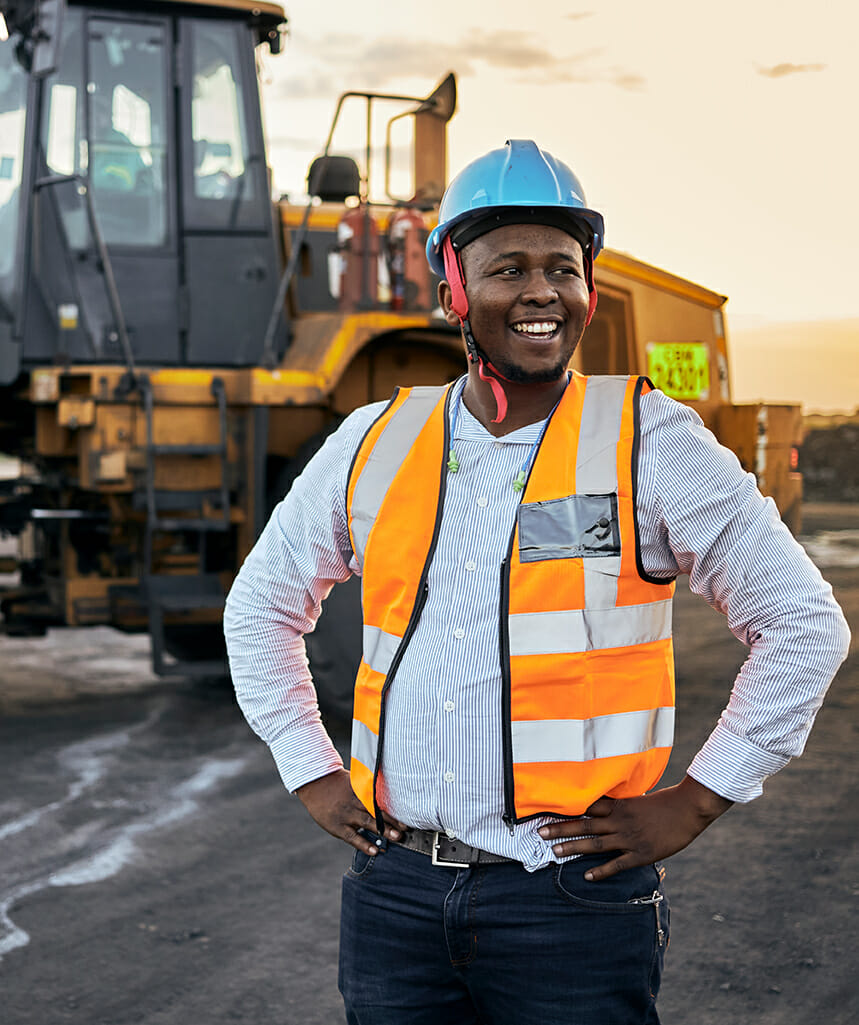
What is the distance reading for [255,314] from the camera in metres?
6.90

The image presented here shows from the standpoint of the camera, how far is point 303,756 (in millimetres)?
2113

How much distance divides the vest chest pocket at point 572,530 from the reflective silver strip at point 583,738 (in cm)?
22

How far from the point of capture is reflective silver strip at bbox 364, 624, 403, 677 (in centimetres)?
197

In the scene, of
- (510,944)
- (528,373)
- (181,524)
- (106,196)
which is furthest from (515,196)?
(106,196)

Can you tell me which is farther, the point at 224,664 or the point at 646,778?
the point at 224,664

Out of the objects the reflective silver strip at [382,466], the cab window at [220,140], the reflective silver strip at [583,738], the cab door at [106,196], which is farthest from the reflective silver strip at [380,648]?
the cab window at [220,140]

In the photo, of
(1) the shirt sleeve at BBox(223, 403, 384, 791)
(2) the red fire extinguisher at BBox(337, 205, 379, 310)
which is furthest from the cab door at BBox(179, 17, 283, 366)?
(1) the shirt sleeve at BBox(223, 403, 384, 791)

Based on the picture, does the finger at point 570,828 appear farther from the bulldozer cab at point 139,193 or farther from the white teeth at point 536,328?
the bulldozer cab at point 139,193

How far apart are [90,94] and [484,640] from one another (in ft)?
17.8

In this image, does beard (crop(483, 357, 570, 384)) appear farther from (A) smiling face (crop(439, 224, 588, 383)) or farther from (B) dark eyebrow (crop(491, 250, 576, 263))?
(B) dark eyebrow (crop(491, 250, 576, 263))

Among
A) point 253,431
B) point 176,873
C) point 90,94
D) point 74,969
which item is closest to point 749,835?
point 176,873

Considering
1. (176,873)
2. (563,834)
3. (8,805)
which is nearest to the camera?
(563,834)

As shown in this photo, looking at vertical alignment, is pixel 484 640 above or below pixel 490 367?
below

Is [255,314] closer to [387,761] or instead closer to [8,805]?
[8,805]
